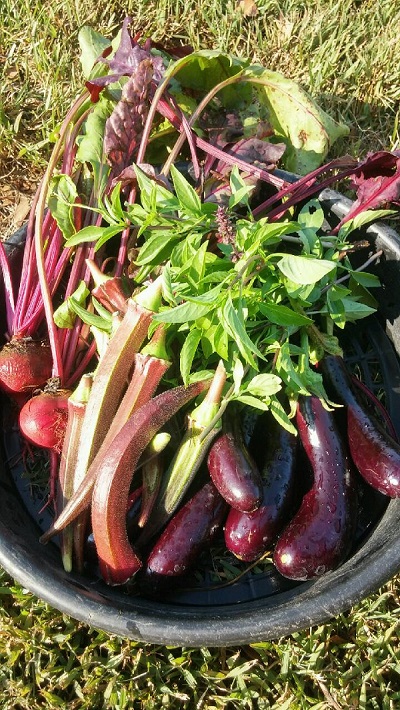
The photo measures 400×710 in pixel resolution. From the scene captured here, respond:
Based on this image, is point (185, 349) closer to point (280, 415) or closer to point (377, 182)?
point (280, 415)

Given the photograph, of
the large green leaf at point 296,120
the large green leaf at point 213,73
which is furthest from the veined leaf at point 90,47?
the large green leaf at point 296,120

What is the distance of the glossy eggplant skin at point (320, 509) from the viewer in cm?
189

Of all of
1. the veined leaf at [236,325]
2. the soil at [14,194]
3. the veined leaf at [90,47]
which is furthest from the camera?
the soil at [14,194]

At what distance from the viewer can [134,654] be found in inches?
92.1

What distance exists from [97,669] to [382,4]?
3.29 metres

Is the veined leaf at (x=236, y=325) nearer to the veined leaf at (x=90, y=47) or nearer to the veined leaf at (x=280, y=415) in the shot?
the veined leaf at (x=280, y=415)

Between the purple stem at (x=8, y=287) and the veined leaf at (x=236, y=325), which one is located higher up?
the veined leaf at (x=236, y=325)

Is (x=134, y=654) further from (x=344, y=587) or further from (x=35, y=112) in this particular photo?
(x=35, y=112)

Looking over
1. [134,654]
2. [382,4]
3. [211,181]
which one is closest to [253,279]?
[211,181]

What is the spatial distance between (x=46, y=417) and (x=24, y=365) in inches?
7.8

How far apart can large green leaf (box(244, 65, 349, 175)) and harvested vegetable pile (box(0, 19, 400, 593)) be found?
24mm

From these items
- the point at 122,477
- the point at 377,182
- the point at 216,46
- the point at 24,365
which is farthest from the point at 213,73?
the point at 122,477

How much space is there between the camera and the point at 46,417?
2.10m

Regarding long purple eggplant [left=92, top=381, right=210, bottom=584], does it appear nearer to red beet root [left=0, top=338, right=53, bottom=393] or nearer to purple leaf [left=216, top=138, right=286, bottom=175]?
red beet root [left=0, top=338, right=53, bottom=393]
